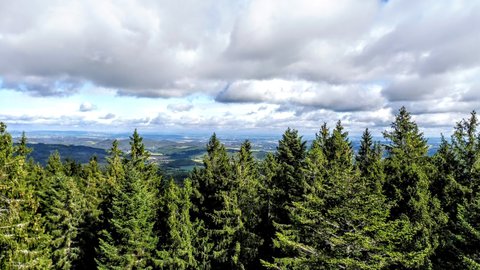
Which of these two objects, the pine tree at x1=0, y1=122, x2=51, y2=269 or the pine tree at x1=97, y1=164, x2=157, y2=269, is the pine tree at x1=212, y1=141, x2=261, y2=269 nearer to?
the pine tree at x1=97, y1=164, x2=157, y2=269

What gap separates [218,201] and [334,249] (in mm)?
17606

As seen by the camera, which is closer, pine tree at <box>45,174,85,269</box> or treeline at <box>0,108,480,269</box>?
treeline at <box>0,108,480,269</box>

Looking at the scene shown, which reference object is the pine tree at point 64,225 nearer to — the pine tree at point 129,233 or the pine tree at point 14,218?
the pine tree at point 129,233

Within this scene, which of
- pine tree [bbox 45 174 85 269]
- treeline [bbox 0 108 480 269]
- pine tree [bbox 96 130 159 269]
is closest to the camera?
treeline [bbox 0 108 480 269]

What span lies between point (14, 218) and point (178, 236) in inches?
589

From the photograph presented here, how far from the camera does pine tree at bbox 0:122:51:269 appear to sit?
1545 cm

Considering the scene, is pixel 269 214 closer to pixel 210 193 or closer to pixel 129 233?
pixel 210 193

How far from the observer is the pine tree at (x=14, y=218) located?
15453 mm

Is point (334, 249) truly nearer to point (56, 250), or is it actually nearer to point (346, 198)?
point (346, 198)

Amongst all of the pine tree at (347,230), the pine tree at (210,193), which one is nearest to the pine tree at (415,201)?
the pine tree at (347,230)

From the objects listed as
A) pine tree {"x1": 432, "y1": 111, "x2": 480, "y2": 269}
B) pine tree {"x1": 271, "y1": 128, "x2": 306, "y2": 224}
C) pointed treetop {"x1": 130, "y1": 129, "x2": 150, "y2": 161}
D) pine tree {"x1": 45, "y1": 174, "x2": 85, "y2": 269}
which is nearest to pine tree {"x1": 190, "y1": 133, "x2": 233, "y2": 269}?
pine tree {"x1": 271, "y1": 128, "x2": 306, "y2": 224}

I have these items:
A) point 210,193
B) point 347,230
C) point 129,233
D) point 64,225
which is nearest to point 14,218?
point 129,233

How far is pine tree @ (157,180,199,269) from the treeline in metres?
0.12

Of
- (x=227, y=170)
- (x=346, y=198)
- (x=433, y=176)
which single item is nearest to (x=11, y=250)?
(x=346, y=198)
